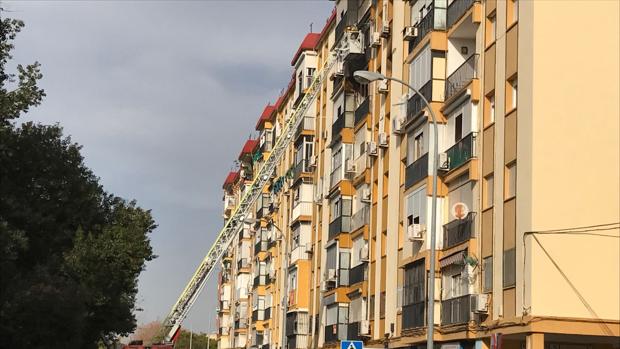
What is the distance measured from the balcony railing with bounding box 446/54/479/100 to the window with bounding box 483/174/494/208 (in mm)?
3505

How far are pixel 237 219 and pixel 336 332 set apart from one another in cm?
2206

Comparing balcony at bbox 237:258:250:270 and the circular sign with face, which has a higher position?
balcony at bbox 237:258:250:270

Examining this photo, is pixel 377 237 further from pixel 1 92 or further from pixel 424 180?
pixel 1 92

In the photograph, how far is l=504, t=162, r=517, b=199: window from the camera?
28184 mm

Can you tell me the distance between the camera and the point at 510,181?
28625 mm

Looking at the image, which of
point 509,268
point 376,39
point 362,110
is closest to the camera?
point 509,268

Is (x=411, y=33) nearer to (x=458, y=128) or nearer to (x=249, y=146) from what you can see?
(x=458, y=128)

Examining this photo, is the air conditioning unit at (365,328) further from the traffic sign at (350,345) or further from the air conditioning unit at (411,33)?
the traffic sign at (350,345)

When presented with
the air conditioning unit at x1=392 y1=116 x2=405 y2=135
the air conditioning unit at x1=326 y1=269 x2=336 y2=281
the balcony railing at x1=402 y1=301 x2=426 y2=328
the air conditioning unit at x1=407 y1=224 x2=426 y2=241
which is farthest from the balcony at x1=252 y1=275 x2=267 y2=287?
the air conditioning unit at x1=407 y1=224 x2=426 y2=241

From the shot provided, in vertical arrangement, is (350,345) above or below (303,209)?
below

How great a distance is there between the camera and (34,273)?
29109 mm

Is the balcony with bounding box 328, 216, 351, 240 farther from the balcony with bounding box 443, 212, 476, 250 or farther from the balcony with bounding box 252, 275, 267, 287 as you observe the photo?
the balcony with bounding box 252, 275, 267, 287

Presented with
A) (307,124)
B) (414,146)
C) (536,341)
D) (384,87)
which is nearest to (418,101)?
(414,146)

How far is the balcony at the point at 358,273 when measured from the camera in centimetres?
4472
